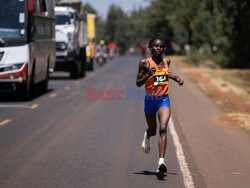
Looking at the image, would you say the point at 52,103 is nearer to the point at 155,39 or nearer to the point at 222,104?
the point at 222,104

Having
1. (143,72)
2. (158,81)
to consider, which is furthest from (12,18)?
(158,81)

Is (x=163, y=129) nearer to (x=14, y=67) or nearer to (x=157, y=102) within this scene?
(x=157, y=102)

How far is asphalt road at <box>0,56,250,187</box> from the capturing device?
24.3ft

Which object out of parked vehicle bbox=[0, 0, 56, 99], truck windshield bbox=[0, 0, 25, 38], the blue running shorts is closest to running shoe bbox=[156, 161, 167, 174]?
the blue running shorts

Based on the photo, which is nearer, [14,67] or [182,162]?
[182,162]

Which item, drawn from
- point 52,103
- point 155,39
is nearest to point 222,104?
point 52,103

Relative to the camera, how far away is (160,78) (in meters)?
7.55

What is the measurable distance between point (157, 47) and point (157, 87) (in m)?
0.52

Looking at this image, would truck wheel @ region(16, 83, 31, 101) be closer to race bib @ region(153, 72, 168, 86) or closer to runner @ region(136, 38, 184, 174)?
runner @ region(136, 38, 184, 174)

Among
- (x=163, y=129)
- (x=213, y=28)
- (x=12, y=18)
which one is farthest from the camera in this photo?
(x=213, y=28)

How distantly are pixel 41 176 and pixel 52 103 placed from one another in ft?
32.2

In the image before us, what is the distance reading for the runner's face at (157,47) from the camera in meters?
7.56
